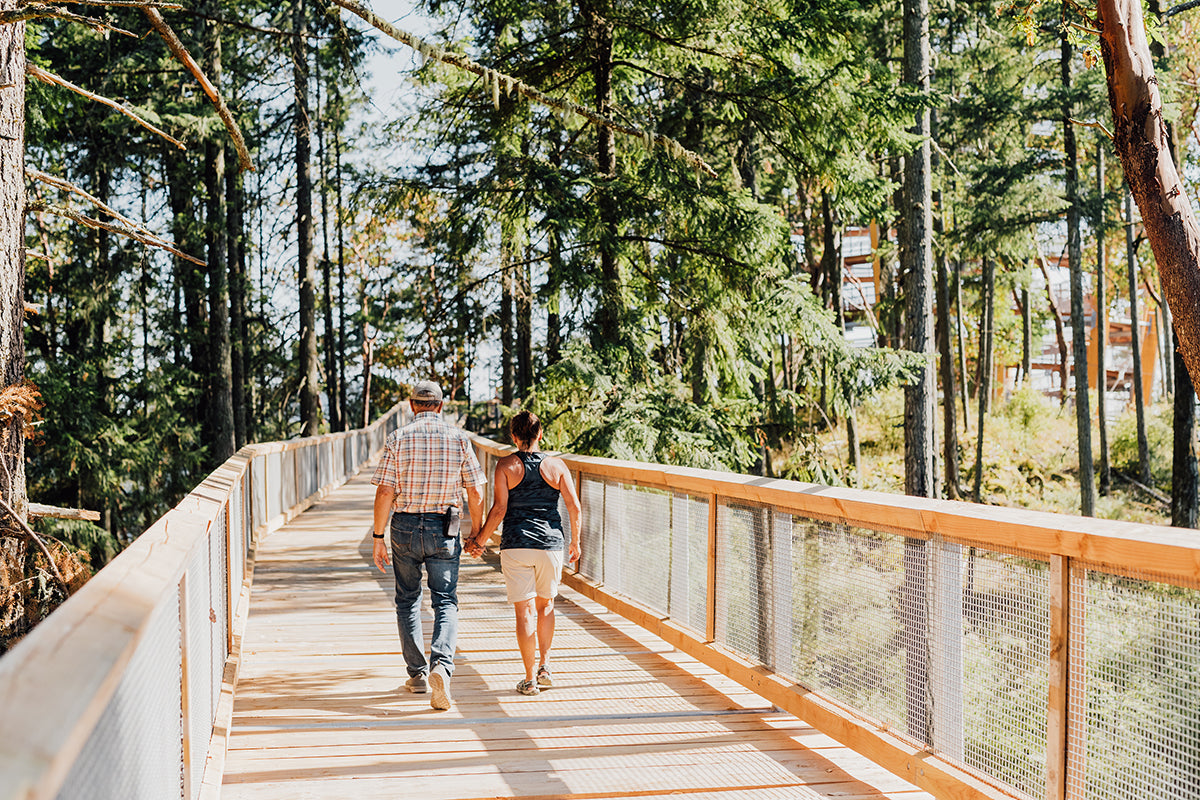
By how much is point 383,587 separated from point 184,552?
7.02 metres

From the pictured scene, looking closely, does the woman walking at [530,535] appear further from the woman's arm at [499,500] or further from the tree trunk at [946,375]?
the tree trunk at [946,375]

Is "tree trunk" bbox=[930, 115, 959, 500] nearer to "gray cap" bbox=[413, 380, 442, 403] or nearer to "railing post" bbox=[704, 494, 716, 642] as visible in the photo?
"railing post" bbox=[704, 494, 716, 642]

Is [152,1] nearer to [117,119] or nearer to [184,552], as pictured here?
[184,552]

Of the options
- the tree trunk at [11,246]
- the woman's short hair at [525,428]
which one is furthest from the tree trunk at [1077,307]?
the tree trunk at [11,246]

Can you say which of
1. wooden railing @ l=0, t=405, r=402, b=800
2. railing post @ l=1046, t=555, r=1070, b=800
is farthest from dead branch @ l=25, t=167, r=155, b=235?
railing post @ l=1046, t=555, r=1070, b=800

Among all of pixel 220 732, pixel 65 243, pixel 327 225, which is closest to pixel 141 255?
pixel 65 243

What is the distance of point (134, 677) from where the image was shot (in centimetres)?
250

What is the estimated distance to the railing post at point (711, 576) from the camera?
21.6 feet

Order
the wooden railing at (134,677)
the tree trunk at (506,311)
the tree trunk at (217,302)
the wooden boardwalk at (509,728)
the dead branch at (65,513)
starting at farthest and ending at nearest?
1. the tree trunk at (217,302)
2. the tree trunk at (506,311)
3. the dead branch at (65,513)
4. the wooden boardwalk at (509,728)
5. the wooden railing at (134,677)

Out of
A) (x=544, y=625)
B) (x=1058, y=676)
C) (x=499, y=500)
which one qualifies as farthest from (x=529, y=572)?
(x=1058, y=676)

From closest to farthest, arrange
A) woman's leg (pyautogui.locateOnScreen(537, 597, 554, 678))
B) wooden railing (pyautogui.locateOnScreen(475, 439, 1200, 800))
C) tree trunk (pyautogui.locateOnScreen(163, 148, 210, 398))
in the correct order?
wooden railing (pyautogui.locateOnScreen(475, 439, 1200, 800)), woman's leg (pyautogui.locateOnScreen(537, 597, 554, 678)), tree trunk (pyautogui.locateOnScreen(163, 148, 210, 398))

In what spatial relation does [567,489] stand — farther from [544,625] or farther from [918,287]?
[918,287]

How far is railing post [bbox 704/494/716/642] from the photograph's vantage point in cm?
659

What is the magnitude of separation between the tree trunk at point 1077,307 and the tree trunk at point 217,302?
1863cm
